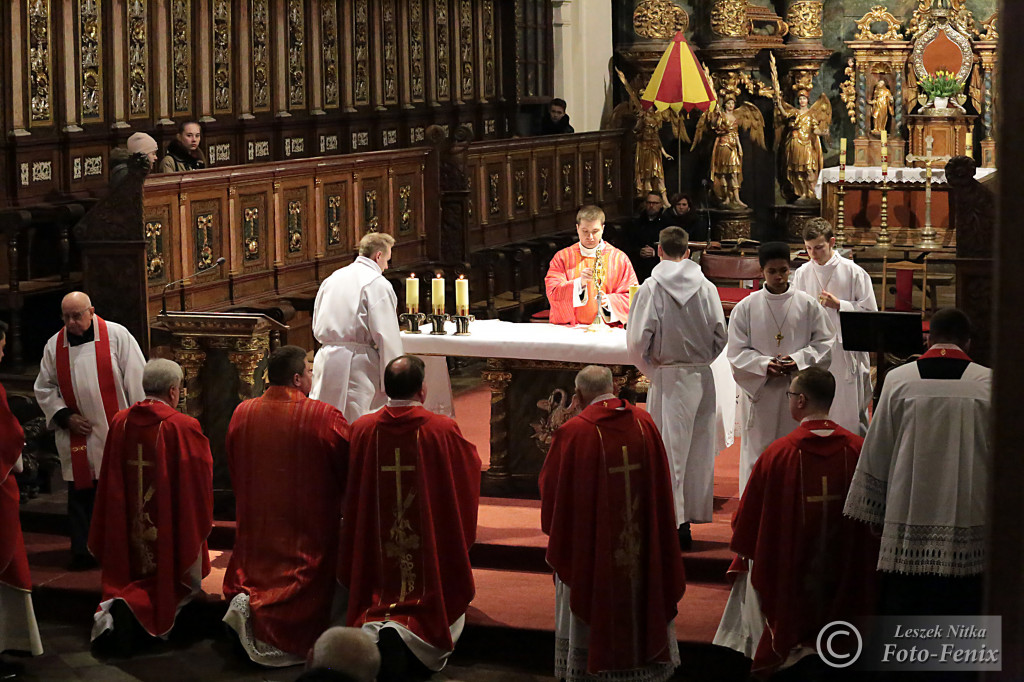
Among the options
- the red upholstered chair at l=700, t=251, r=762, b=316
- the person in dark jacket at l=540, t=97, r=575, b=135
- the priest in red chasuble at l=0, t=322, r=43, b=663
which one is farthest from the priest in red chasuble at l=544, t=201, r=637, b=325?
the person in dark jacket at l=540, t=97, r=575, b=135

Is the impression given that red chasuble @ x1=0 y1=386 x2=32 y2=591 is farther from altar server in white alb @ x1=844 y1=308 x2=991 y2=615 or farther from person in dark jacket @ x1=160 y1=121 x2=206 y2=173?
person in dark jacket @ x1=160 y1=121 x2=206 y2=173

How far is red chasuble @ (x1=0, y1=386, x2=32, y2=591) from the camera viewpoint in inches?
225

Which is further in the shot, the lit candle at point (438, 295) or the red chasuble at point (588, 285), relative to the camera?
the red chasuble at point (588, 285)

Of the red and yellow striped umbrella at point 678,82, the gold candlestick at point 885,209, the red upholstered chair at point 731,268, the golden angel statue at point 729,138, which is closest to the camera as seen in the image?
the red upholstered chair at point 731,268

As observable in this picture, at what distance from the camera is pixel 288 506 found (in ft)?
19.0

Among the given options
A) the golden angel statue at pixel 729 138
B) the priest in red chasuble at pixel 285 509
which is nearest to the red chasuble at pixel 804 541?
the priest in red chasuble at pixel 285 509

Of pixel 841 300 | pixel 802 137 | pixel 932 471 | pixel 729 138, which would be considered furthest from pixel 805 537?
pixel 802 137

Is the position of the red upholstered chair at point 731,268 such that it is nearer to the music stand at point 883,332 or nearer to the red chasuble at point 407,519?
the music stand at point 883,332

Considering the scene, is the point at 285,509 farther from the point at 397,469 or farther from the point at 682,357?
the point at 682,357

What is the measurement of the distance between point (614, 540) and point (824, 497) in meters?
0.85

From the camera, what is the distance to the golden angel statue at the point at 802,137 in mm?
18406

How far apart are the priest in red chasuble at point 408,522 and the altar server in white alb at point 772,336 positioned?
5.92 ft

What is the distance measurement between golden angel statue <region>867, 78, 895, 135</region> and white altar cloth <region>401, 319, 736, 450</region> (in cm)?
1139

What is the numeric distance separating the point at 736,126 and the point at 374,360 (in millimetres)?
11651
